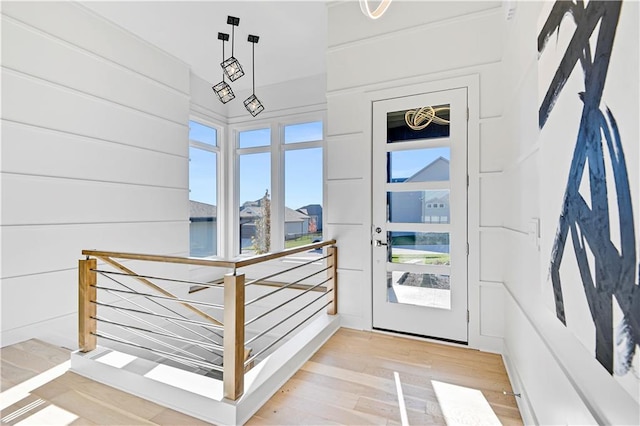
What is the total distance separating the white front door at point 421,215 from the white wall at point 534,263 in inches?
12.7

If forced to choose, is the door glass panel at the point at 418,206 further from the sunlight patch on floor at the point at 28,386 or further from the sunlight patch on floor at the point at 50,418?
the sunlight patch on floor at the point at 28,386

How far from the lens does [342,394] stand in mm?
1887

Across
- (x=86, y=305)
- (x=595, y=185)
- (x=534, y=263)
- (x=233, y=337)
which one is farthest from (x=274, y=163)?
(x=595, y=185)

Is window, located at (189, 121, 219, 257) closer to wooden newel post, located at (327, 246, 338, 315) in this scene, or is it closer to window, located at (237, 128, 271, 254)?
window, located at (237, 128, 271, 254)

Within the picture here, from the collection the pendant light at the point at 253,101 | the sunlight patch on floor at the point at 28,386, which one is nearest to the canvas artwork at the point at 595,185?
the sunlight patch on floor at the point at 28,386

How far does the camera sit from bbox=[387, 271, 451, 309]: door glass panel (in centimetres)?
265

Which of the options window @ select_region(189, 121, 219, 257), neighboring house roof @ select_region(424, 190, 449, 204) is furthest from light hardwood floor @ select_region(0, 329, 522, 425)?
window @ select_region(189, 121, 219, 257)

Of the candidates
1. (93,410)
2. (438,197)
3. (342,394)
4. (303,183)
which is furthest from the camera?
(303,183)

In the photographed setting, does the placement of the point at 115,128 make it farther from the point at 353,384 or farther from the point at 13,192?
the point at 353,384

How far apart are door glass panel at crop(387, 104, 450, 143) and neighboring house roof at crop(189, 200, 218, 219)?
9.91 ft

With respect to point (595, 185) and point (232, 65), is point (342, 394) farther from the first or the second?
point (232, 65)

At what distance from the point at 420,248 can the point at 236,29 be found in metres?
2.94

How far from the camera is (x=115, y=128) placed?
3.24 meters

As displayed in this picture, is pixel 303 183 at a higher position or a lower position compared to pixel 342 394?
higher
